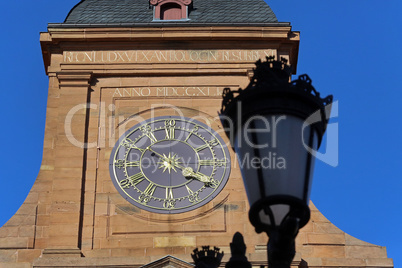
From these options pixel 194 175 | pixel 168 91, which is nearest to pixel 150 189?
pixel 194 175

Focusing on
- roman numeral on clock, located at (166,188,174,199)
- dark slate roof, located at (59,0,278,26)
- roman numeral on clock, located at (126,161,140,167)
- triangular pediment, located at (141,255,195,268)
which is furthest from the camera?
dark slate roof, located at (59,0,278,26)

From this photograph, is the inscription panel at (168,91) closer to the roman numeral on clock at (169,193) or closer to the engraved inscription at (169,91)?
the engraved inscription at (169,91)

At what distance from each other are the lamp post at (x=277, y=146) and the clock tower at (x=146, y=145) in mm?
9693

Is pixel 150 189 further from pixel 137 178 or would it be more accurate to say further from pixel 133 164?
pixel 133 164

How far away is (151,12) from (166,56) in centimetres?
179

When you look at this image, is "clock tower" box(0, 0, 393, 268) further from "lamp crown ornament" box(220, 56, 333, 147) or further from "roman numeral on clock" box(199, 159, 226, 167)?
"lamp crown ornament" box(220, 56, 333, 147)

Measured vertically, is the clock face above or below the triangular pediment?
above

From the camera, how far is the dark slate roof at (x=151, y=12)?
2103 cm

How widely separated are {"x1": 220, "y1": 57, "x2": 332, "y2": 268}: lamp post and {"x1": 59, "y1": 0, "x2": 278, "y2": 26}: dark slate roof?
45.7ft

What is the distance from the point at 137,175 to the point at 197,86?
2640mm

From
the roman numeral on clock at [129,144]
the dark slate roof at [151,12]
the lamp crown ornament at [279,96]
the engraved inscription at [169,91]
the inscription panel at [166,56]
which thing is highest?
the dark slate roof at [151,12]

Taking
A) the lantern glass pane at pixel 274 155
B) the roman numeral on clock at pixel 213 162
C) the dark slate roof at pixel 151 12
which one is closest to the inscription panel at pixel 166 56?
the dark slate roof at pixel 151 12

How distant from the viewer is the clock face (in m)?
Result: 17.9

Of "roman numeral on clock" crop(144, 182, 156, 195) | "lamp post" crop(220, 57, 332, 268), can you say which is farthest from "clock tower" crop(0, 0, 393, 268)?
"lamp post" crop(220, 57, 332, 268)
